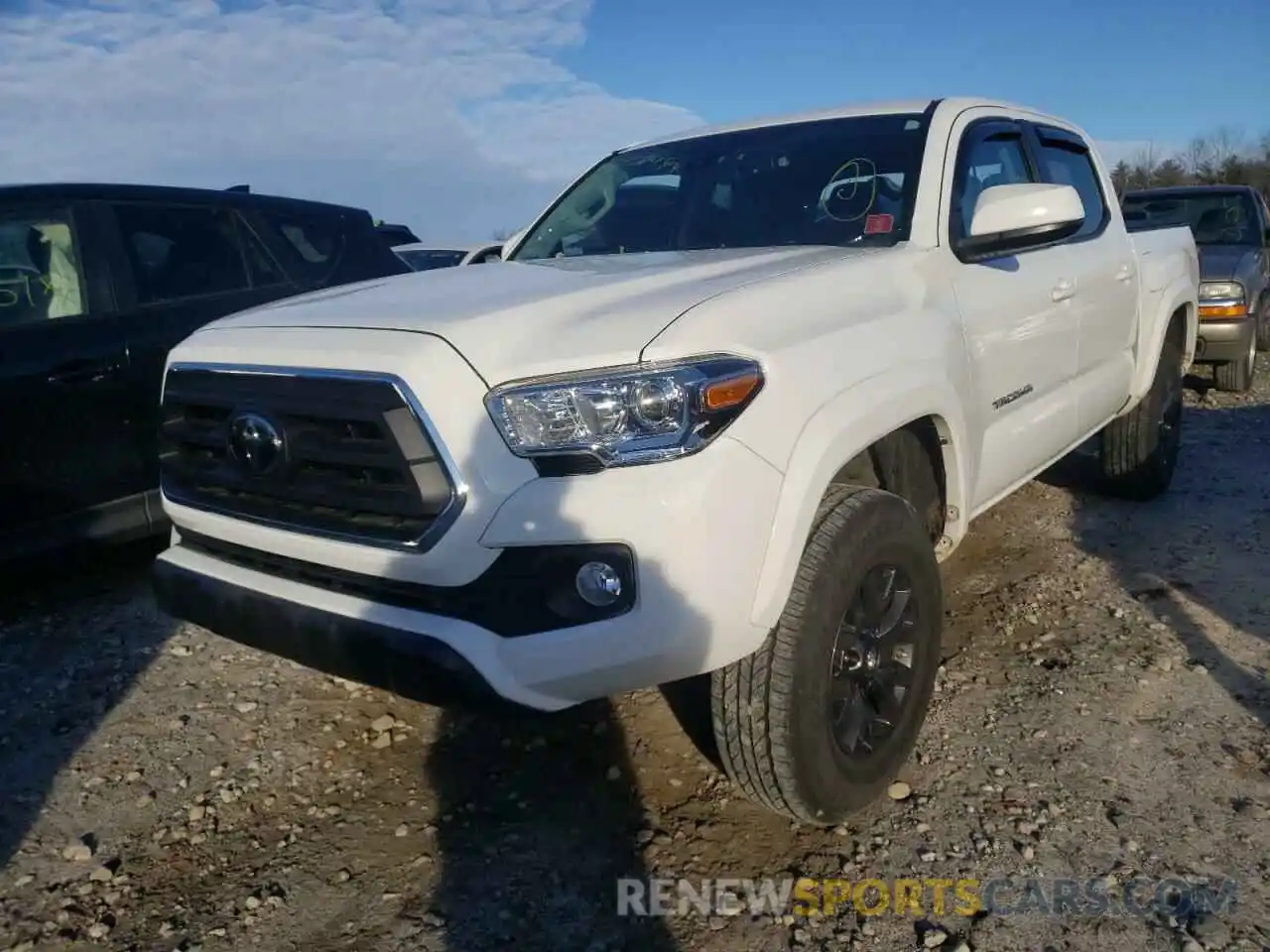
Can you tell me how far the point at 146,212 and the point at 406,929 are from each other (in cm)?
347

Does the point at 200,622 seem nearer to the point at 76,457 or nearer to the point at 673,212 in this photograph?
the point at 76,457

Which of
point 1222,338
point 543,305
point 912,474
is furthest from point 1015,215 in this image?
point 1222,338

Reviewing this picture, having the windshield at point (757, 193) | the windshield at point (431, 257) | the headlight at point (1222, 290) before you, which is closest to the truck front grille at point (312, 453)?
the windshield at point (757, 193)

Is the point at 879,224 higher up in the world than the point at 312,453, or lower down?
higher up

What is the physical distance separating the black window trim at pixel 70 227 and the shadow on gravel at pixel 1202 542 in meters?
4.28

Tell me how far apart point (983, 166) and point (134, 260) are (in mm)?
3432

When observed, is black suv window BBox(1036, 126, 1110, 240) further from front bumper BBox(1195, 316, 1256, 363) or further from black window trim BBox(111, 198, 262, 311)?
front bumper BBox(1195, 316, 1256, 363)

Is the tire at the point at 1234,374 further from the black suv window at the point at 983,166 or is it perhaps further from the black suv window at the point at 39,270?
the black suv window at the point at 39,270

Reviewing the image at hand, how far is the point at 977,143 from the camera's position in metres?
3.53

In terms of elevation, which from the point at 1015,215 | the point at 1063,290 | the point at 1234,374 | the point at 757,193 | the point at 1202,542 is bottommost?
the point at 1202,542

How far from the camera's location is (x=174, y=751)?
3.08m

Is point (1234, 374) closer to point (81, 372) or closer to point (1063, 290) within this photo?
point (1063, 290)

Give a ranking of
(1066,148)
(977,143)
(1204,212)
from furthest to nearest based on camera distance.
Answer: (1204,212) < (1066,148) < (977,143)

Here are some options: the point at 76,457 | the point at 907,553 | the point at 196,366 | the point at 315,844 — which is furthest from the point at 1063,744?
the point at 76,457
